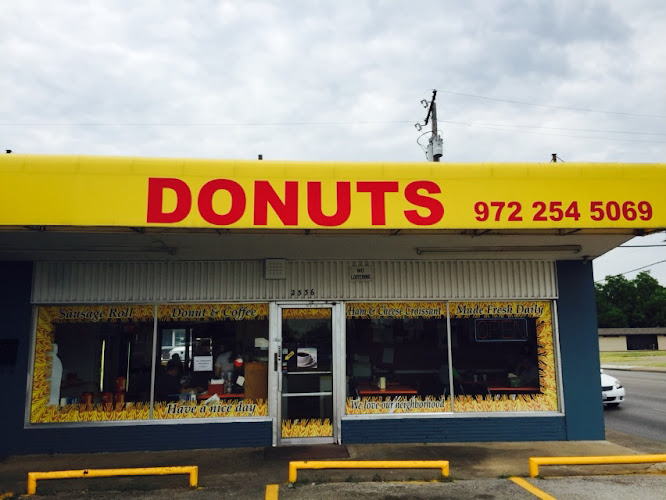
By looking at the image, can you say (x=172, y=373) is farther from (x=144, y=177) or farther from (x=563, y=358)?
(x=563, y=358)

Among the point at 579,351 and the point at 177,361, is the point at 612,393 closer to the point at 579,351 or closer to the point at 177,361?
the point at 579,351

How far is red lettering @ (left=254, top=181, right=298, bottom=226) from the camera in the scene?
6.80 meters

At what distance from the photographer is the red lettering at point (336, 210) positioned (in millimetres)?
6883

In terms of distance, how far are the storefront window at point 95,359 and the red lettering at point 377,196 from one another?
15.3ft

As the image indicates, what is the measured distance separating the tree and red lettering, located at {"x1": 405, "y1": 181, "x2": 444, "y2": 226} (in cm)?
7573

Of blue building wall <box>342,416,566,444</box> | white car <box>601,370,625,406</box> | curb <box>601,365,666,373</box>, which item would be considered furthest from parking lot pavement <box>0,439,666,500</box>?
curb <box>601,365,666,373</box>

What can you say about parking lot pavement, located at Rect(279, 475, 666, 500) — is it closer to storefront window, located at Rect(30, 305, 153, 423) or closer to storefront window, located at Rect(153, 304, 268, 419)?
storefront window, located at Rect(153, 304, 268, 419)

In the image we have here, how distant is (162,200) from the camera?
670 cm

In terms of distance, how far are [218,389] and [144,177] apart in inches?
168

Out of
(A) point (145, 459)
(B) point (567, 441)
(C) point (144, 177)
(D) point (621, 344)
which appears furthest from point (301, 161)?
(D) point (621, 344)

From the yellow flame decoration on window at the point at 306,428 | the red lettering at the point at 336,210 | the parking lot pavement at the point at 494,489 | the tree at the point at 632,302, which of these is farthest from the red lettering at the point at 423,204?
the tree at the point at 632,302

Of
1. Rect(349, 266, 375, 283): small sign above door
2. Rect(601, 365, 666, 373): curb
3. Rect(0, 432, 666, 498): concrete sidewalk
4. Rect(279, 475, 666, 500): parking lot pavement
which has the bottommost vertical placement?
Rect(601, 365, 666, 373): curb

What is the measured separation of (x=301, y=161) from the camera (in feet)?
23.3

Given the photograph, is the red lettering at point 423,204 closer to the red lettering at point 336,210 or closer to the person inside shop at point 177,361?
A: the red lettering at point 336,210
